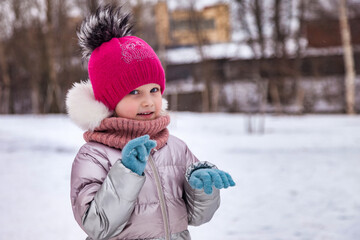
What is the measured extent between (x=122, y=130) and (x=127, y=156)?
0.24 m

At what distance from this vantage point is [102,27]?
1642 millimetres

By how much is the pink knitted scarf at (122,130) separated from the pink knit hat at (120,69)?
104 mm

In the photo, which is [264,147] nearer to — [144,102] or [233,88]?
[144,102]

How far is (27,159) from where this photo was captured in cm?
784

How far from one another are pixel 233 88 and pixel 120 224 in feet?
74.4

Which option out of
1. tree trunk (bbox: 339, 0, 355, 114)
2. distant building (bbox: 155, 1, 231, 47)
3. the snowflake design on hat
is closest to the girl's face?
the snowflake design on hat

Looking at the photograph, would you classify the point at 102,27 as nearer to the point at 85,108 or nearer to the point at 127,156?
the point at 85,108

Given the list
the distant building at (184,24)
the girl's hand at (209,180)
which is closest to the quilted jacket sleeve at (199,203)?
the girl's hand at (209,180)

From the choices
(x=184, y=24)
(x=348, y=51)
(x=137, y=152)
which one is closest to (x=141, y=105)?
(x=137, y=152)

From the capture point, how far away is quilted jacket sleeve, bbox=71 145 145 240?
1347 millimetres

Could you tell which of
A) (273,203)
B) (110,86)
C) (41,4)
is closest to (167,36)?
(41,4)

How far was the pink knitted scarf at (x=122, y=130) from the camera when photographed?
60.1 inches

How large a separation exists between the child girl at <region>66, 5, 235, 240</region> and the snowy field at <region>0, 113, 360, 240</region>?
31 cm

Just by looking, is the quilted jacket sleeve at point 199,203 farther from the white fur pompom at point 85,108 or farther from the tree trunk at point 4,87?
the tree trunk at point 4,87
